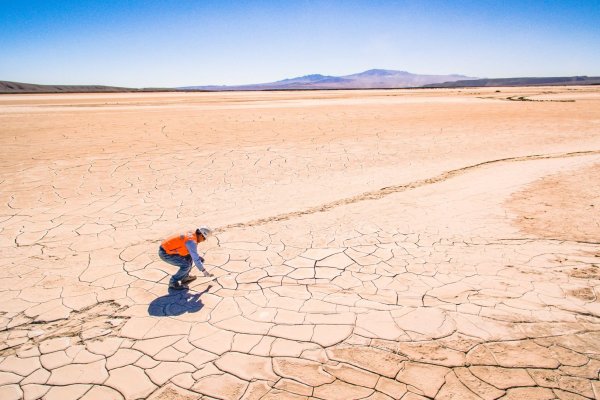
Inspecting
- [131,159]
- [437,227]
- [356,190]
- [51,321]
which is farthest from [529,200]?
[131,159]

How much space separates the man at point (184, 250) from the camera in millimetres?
3965

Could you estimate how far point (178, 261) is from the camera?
413cm

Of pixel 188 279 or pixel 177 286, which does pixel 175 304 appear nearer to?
pixel 177 286

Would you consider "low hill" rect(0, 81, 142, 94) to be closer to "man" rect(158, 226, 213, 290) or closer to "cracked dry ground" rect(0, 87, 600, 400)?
"cracked dry ground" rect(0, 87, 600, 400)

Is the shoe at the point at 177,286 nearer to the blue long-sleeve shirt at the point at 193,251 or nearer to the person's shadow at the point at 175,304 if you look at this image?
the person's shadow at the point at 175,304

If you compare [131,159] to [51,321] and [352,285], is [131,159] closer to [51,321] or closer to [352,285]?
[51,321]

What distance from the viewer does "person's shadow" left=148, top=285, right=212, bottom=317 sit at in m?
3.89

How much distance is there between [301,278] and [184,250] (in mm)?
1462

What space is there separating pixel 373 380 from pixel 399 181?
614cm

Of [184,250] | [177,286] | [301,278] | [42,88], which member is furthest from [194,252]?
[42,88]

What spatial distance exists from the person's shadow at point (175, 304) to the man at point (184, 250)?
7.5 inches

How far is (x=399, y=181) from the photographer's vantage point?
8.55 meters

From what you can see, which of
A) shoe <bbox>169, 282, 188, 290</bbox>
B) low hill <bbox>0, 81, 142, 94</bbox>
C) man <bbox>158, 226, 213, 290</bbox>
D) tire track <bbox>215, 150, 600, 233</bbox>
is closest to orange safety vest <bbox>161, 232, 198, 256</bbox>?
man <bbox>158, 226, 213, 290</bbox>

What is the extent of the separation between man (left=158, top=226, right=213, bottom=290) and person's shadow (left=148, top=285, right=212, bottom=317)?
0.63 feet
